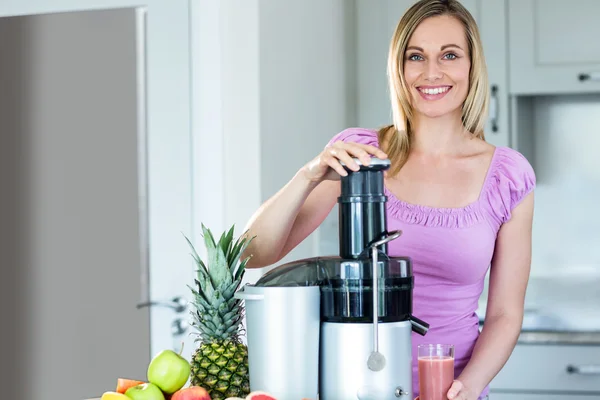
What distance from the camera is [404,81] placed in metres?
1.65

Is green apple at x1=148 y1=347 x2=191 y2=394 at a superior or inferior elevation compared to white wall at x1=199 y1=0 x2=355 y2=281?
inferior

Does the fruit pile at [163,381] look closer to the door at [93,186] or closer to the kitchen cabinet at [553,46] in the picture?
the door at [93,186]

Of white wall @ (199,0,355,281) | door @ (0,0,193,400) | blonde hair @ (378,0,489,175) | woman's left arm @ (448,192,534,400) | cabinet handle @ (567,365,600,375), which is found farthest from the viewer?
cabinet handle @ (567,365,600,375)

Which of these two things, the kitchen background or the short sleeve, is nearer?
the short sleeve

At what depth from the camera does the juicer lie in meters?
1.12

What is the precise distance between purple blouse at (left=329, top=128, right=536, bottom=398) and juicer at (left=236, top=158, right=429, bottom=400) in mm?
450

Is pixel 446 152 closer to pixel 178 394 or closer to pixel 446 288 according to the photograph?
pixel 446 288

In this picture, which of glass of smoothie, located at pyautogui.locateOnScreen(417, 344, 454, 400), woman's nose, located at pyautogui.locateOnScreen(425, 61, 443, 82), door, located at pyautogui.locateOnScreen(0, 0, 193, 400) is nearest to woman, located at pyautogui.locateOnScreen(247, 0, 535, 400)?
woman's nose, located at pyautogui.locateOnScreen(425, 61, 443, 82)

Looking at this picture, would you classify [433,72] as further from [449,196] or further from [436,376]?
[436,376]

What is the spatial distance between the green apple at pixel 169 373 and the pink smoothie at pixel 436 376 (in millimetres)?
323

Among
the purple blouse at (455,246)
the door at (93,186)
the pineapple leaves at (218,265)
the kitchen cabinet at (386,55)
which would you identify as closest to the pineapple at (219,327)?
the pineapple leaves at (218,265)

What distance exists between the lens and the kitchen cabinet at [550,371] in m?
2.85

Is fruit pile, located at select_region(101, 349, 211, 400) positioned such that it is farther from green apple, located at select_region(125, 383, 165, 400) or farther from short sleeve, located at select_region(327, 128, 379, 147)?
short sleeve, located at select_region(327, 128, 379, 147)

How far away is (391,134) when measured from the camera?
171cm
